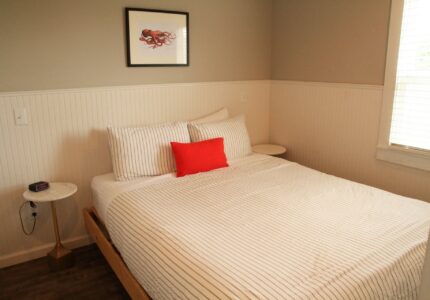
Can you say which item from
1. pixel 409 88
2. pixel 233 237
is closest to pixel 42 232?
pixel 233 237

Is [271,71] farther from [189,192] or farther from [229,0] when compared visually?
[189,192]

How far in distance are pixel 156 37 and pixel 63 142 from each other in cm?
115

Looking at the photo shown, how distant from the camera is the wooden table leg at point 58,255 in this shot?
2.41m

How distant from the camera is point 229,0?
3.14 m

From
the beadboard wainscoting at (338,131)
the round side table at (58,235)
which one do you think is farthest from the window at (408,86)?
the round side table at (58,235)

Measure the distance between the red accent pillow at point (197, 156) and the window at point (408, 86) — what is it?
4.43 ft

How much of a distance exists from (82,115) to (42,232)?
971 millimetres

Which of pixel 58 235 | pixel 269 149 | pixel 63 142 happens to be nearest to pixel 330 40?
pixel 269 149

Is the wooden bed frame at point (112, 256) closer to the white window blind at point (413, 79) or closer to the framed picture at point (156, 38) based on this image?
the framed picture at point (156, 38)

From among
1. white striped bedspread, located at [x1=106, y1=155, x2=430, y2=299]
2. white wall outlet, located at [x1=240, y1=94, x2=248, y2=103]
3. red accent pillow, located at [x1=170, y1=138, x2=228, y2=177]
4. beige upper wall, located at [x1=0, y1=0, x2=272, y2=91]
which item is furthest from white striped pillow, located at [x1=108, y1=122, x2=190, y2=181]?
white wall outlet, located at [x1=240, y1=94, x2=248, y2=103]

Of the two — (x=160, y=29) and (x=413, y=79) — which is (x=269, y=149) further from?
(x=160, y=29)

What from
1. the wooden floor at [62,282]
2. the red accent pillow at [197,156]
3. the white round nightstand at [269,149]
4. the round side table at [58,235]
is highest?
the red accent pillow at [197,156]

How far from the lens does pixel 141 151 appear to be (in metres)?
2.51

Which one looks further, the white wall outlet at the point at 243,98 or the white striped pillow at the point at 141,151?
the white wall outlet at the point at 243,98
